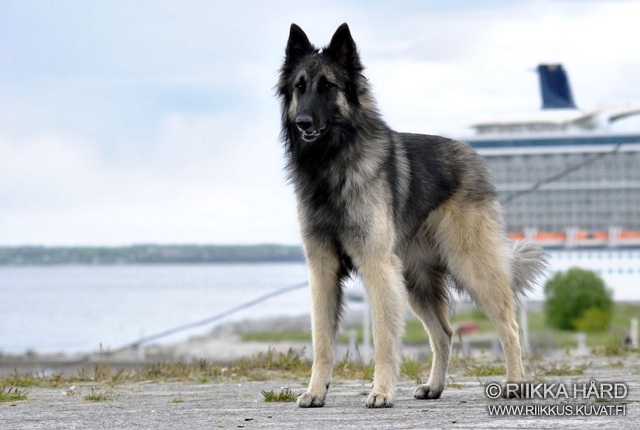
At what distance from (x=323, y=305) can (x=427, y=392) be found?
98 centimetres

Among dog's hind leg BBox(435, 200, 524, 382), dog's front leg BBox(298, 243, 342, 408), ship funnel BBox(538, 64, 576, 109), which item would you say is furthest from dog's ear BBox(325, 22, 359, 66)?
ship funnel BBox(538, 64, 576, 109)

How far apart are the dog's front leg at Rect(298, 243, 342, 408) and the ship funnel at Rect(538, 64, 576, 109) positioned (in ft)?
255

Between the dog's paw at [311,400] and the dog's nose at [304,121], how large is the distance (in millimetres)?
1595

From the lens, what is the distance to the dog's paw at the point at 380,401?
21.0 feet

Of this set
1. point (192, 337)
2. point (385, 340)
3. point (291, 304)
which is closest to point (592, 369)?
point (385, 340)

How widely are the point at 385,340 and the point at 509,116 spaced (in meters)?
71.8

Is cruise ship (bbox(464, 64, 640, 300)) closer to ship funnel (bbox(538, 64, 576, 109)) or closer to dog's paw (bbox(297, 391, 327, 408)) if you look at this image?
ship funnel (bbox(538, 64, 576, 109))

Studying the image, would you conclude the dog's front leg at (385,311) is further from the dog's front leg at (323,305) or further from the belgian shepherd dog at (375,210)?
the dog's front leg at (323,305)

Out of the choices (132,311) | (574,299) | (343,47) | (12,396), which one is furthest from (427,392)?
(132,311)

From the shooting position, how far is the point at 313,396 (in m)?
6.60

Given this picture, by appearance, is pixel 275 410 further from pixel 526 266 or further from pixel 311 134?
pixel 526 266

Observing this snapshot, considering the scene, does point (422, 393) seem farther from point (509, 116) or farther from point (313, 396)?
point (509, 116)

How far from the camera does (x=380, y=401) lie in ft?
21.0

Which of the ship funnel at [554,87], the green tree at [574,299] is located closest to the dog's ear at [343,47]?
the green tree at [574,299]
